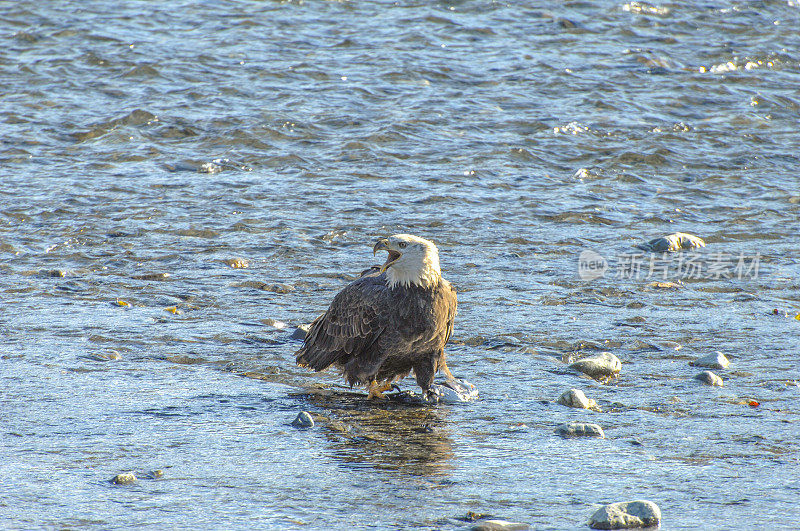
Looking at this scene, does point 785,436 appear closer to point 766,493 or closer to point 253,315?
point 766,493

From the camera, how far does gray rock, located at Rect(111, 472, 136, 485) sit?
15.6 feet

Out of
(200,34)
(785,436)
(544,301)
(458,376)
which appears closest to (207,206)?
(544,301)

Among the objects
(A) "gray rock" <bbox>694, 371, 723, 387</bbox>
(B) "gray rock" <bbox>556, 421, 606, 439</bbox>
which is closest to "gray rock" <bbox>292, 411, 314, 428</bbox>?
(B) "gray rock" <bbox>556, 421, 606, 439</bbox>

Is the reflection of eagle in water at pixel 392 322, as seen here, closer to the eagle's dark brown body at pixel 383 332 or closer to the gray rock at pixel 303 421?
the eagle's dark brown body at pixel 383 332

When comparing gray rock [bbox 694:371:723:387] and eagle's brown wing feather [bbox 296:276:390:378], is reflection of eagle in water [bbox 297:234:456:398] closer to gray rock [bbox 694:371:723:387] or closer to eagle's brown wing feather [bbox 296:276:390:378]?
eagle's brown wing feather [bbox 296:276:390:378]

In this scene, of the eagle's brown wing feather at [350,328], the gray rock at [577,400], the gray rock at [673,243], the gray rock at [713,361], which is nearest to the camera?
the gray rock at [577,400]

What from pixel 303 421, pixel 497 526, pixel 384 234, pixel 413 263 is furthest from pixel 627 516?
pixel 384 234

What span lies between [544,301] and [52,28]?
1249 centimetres

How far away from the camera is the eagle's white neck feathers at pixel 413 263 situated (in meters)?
6.11

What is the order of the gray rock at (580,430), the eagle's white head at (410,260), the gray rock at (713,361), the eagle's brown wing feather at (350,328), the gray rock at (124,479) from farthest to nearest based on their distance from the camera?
the gray rock at (713,361) < the eagle's brown wing feather at (350,328) < the eagle's white head at (410,260) < the gray rock at (580,430) < the gray rock at (124,479)

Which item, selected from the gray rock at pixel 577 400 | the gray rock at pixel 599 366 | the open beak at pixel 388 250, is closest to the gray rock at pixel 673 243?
the gray rock at pixel 599 366

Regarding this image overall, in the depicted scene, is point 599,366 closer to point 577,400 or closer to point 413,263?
point 577,400

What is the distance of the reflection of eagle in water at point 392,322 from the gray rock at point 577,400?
74 centimetres

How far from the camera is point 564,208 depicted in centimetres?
1052
